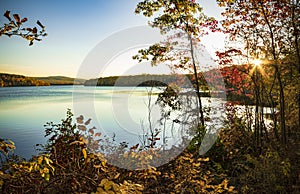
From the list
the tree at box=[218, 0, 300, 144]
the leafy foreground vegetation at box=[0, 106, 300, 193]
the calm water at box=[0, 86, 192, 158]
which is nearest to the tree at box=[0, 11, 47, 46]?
the leafy foreground vegetation at box=[0, 106, 300, 193]

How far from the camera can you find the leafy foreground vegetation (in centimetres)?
181

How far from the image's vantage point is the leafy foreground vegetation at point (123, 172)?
181 centimetres

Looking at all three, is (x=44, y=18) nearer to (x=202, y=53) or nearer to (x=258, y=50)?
(x=202, y=53)

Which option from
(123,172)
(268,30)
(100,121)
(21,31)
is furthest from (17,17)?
(100,121)

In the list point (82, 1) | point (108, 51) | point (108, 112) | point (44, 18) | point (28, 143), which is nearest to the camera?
point (108, 51)

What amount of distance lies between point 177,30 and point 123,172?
3.47 metres

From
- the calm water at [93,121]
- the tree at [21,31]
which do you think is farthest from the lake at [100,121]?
the tree at [21,31]

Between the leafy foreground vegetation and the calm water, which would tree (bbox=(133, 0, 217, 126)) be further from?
the leafy foreground vegetation

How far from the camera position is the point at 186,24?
16.6 feet

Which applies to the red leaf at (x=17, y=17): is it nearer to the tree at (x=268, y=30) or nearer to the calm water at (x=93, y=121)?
the tree at (x=268, y=30)

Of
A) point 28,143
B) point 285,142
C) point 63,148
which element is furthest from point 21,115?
point 285,142

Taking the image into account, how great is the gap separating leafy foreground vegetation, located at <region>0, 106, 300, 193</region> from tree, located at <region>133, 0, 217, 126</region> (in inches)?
72.5

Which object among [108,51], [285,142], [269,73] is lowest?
[285,142]

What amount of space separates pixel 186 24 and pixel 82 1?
215 centimetres
